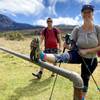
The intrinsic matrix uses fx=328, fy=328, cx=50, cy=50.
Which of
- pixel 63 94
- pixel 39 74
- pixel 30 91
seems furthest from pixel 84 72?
pixel 39 74

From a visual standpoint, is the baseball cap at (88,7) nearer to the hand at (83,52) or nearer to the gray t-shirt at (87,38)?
the gray t-shirt at (87,38)

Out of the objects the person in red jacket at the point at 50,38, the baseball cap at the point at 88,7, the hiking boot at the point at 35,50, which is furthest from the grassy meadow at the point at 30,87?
the baseball cap at the point at 88,7

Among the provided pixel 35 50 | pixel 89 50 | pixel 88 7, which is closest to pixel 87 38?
pixel 89 50

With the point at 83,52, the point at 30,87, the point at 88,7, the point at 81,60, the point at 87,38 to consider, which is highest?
the point at 88,7

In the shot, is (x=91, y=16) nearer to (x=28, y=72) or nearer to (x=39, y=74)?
(x=39, y=74)

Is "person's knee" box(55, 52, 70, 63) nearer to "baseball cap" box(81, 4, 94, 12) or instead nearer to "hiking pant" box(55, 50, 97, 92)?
"hiking pant" box(55, 50, 97, 92)

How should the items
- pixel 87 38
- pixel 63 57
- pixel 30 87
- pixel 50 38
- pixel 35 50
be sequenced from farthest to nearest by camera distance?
pixel 50 38 < pixel 30 87 < pixel 35 50 < pixel 87 38 < pixel 63 57

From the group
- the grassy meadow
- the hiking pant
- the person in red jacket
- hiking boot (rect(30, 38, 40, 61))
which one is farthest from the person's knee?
the person in red jacket

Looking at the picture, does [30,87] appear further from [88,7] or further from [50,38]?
[88,7]

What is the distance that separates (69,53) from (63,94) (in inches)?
97.2

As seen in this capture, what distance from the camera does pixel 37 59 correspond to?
6.03 metres

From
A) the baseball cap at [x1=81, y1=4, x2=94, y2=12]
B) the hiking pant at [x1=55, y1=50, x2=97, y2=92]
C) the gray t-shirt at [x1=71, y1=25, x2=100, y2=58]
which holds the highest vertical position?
the baseball cap at [x1=81, y1=4, x2=94, y2=12]

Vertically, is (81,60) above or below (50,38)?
below

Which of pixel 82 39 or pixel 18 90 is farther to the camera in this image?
pixel 18 90
